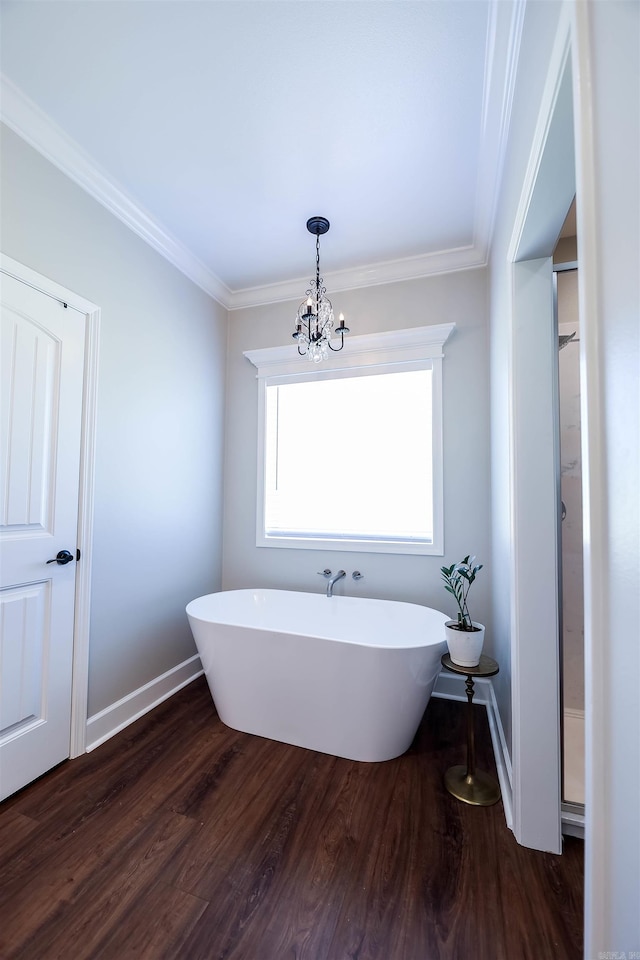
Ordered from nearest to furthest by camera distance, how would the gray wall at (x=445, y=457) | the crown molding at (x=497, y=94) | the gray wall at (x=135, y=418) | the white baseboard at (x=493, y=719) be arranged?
the crown molding at (x=497, y=94) < the white baseboard at (x=493, y=719) < the gray wall at (x=135, y=418) < the gray wall at (x=445, y=457)

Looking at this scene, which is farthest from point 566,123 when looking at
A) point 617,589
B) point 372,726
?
point 372,726

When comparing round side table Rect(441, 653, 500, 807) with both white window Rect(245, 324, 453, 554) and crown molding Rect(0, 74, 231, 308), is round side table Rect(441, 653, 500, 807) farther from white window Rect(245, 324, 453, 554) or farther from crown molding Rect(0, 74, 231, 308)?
crown molding Rect(0, 74, 231, 308)

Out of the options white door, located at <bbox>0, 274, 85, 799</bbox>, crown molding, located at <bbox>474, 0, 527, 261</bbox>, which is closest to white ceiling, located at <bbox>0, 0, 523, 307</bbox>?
crown molding, located at <bbox>474, 0, 527, 261</bbox>

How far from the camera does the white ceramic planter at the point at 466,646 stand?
5.70ft

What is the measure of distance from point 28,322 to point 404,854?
259 cm

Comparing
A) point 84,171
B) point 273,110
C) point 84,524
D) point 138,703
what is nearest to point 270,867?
point 138,703

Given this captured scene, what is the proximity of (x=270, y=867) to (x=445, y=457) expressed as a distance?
221 cm

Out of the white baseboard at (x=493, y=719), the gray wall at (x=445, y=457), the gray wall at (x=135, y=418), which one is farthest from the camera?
the gray wall at (x=445, y=457)

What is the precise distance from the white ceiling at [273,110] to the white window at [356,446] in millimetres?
763

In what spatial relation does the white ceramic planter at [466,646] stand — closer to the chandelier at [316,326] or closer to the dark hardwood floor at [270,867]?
the dark hardwood floor at [270,867]

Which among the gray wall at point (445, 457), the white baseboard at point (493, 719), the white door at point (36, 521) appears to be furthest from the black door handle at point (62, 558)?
the white baseboard at point (493, 719)

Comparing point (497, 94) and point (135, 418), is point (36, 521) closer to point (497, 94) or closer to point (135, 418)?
point (135, 418)

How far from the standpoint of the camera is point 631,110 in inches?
20.6

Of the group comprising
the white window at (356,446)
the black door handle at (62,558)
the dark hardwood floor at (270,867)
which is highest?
the white window at (356,446)
